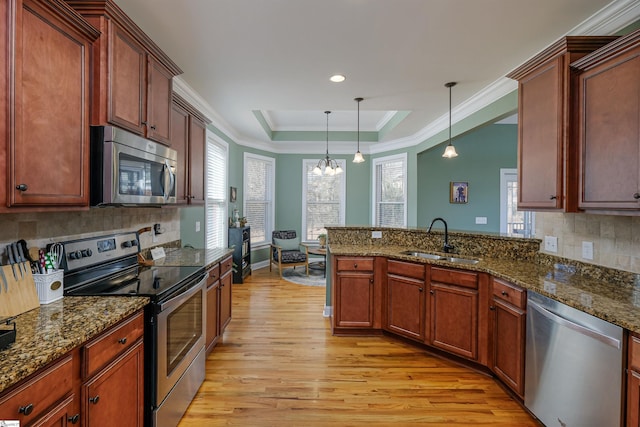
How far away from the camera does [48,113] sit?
1.42 m

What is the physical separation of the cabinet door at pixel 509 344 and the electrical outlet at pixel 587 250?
26.9 inches

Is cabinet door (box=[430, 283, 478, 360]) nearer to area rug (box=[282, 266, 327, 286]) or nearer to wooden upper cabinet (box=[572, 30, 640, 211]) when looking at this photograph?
wooden upper cabinet (box=[572, 30, 640, 211])

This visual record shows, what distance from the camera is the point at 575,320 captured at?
1.69m

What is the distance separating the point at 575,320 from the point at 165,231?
3353 millimetres

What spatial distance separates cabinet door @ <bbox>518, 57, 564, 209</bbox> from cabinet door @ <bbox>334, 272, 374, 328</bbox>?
160 cm

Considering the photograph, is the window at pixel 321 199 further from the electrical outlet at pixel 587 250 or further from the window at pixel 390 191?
the electrical outlet at pixel 587 250

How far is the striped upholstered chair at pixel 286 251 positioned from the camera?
19.1ft

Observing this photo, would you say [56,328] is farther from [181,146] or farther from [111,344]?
[181,146]

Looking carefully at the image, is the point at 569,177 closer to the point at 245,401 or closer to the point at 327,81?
the point at 327,81

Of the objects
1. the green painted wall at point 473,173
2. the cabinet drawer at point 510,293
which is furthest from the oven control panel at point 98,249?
the green painted wall at point 473,173

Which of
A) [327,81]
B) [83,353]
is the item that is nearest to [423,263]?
A: [327,81]

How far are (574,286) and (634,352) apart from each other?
2.14ft

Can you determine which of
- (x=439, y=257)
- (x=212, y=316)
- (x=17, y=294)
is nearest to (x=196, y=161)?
(x=212, y=316)

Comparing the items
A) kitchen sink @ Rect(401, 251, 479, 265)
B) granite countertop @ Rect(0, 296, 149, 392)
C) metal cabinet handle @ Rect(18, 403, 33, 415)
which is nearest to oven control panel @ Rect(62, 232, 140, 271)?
granite countertop @ Rect(0, 296, 149, 392)
